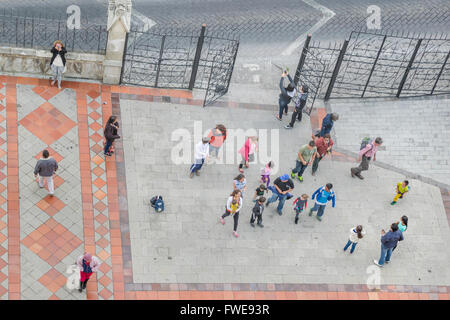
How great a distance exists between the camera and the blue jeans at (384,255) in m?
25.5

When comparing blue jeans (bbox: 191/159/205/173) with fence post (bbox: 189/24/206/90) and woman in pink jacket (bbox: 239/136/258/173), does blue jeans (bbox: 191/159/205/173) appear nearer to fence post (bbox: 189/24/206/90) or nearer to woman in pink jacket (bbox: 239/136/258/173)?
woman in pink jacket (bbox: 239/136/258/173)

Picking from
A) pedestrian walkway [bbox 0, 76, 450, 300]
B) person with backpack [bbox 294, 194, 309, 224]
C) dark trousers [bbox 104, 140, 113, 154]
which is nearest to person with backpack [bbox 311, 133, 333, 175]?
pedestrian walkway [bbox 0, 76, 450, 300]

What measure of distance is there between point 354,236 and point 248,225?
9.87 ft

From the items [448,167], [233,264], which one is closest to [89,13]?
[233,264]

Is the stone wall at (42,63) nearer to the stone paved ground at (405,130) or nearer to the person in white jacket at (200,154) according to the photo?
the person in white jacket at (200,154)

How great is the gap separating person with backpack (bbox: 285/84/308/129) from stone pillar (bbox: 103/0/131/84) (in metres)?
5.54

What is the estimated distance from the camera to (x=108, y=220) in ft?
83.4

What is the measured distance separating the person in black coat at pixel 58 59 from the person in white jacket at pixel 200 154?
4800 millimetres

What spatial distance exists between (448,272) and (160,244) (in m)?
8.19

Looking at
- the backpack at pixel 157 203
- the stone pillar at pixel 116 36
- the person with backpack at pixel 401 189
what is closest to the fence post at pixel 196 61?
the stone pillar at pixel 116 36

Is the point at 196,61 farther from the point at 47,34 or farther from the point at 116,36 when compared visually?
the point at 47,34

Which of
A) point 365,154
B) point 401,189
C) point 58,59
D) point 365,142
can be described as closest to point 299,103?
point 365,142

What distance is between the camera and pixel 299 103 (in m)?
28.5
